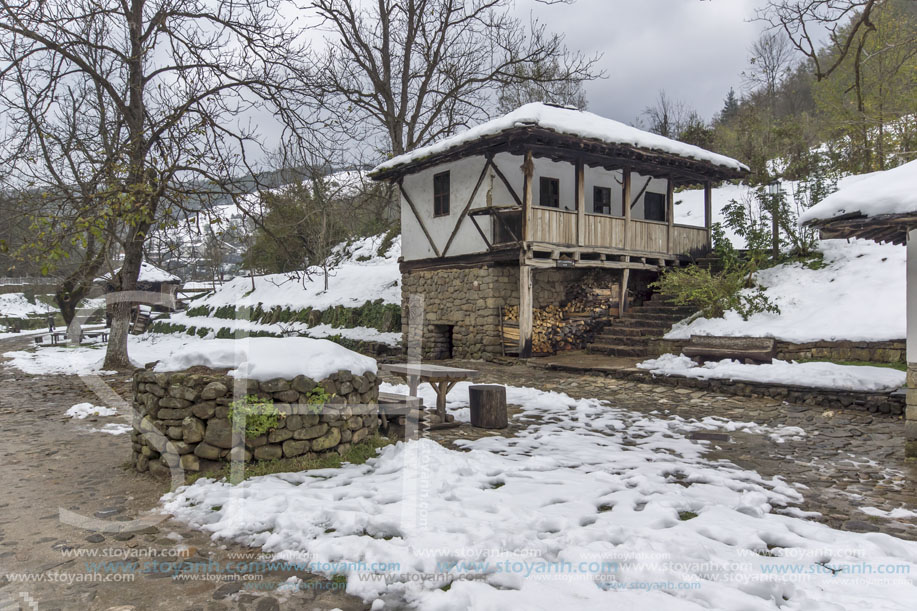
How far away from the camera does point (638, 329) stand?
12.5m

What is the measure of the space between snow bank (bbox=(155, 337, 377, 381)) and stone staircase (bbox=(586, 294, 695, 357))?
8283 mm

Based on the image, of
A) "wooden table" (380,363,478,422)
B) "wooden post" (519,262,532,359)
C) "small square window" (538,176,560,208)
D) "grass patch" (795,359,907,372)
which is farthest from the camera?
"small square window" (538,176,560,208)

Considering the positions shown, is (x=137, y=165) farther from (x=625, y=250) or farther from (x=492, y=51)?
(x=492, y=51)

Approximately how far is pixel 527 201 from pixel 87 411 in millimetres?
8709

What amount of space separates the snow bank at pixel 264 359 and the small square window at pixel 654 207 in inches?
475

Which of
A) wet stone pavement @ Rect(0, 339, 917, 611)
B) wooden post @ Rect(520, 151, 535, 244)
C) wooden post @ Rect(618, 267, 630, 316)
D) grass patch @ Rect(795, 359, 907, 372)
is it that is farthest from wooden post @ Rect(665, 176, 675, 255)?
wet stone pavement @ Rect(0, 339, 917, 611)

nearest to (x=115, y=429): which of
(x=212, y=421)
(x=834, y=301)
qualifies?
(x=212, y=421)

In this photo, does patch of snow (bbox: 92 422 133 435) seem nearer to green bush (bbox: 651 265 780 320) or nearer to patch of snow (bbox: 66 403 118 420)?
patch of snow (bbox: 66 403 118 420)

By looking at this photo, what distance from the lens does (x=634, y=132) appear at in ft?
43.4

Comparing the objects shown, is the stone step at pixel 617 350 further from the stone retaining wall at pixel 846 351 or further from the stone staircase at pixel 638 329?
the stone retaining wall at pixel 846 351

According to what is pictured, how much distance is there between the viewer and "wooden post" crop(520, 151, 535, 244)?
11742 mm

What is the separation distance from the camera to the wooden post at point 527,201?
38.5ft

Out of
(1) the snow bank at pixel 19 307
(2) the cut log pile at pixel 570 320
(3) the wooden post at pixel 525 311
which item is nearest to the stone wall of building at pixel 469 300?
(2) the cut log pile at pixel 570 320

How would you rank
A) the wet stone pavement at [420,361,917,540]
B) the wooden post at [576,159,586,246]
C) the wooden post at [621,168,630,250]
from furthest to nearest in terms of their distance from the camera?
the wooden post at [621,168,630,250]
the wooden post at [576,159,586,246]
the wet stone pavement at [420,361,917,540]
